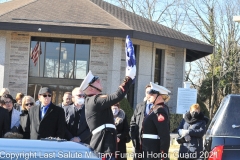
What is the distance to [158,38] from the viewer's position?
24.5m

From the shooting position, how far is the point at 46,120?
8945 millimetres

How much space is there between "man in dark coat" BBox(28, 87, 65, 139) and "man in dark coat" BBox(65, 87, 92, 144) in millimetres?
653

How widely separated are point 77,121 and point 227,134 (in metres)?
3.66

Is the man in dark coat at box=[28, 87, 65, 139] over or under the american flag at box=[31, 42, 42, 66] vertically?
under

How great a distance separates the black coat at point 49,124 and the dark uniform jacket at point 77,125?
67cm

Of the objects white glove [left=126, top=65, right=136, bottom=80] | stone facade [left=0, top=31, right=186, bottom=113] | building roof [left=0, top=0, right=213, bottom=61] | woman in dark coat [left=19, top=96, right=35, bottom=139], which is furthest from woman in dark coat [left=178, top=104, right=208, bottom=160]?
stone facade [left=0, top=31, right=186, bottom=113]

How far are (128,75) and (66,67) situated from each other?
55.8ft

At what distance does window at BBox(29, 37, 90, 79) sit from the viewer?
23781 millimetres

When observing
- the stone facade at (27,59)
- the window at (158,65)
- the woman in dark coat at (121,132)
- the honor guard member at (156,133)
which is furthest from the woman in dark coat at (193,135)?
the window at (158,65)

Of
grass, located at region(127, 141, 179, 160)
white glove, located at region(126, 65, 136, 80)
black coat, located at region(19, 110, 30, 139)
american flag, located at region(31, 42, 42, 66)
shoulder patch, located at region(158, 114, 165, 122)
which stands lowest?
grass, located at region(127, 141, 179, 160)

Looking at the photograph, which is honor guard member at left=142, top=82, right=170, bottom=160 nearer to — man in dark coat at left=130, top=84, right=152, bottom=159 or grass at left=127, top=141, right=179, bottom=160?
man in dark coat at left=130, top=84, right=152, bottom=159

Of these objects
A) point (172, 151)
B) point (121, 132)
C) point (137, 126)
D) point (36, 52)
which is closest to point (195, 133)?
point (121, 132)

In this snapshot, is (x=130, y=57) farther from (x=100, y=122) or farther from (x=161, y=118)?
(x=161, y=118)

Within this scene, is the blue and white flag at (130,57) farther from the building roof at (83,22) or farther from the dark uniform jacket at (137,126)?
the building roof at (83,22)
